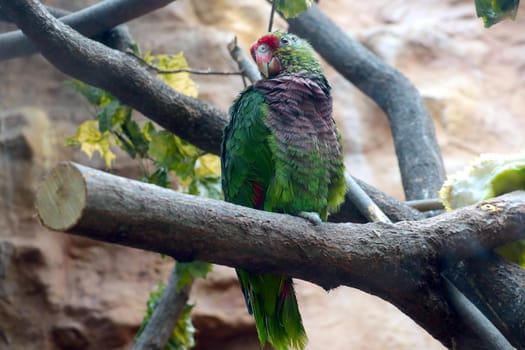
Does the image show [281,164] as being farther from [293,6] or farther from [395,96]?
[395,96]

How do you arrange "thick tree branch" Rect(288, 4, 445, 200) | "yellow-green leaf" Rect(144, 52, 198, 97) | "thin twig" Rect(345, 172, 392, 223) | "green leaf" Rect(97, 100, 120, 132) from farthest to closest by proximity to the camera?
"yellow-green leaf" Rect(144, 52, 198, 97) → "thick tree branch" Rect(288, 4, 445, 200) → "green leaf" Rect(97, 100, 120, 132) → "thin twig" Rect(345, 172, 392, 223)

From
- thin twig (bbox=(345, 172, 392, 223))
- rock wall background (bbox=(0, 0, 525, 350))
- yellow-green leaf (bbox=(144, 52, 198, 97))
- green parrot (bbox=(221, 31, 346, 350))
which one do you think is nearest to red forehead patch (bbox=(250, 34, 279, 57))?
green parrot (bbox=(221, 31, 346, 350))

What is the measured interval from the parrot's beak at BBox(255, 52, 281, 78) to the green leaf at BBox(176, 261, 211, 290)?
3.47 ft

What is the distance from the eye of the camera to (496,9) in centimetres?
174

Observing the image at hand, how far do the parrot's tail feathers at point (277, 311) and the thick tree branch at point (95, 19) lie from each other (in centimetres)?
131

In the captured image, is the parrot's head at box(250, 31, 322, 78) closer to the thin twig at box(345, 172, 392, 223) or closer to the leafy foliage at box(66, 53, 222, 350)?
the thin twig at box(345, 172, 392, 223)

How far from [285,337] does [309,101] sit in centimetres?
83

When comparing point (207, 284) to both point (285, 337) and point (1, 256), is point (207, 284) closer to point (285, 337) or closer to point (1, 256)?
point (1, 256)

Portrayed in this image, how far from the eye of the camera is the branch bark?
1210mm

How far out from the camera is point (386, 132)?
5.09m

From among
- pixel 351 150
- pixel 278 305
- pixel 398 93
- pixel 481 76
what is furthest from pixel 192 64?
pixel 278 305

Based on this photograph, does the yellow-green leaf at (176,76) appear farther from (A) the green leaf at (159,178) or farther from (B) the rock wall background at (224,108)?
(B) the rock wall background at (224,108)

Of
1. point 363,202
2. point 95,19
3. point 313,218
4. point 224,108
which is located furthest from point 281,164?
point 224,108

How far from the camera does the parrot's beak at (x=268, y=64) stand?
8.06ft
